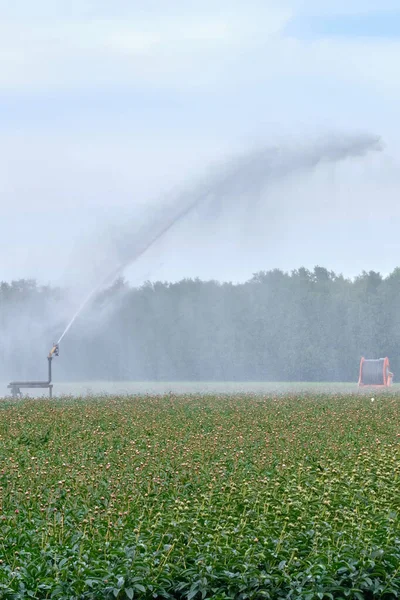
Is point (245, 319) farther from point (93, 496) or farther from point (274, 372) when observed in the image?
point (93, 496)

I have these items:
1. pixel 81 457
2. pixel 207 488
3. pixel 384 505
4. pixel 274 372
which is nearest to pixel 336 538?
pixel 384 505

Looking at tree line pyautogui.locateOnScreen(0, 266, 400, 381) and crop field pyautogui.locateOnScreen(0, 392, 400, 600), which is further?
tree line pyautogui.locateOnScreen(0, 266, 400, 381)

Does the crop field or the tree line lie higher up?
the tree line

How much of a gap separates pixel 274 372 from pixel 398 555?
4391 cm

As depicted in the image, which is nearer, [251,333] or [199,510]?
[199,510]

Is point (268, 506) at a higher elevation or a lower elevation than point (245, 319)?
lower

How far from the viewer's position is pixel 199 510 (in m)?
7.93

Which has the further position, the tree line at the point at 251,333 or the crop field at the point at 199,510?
the tree line at the point at 251,333

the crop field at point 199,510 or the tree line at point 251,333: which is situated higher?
the tree line at point 251,333

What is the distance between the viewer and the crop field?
20.6 feet

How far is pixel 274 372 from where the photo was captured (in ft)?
166

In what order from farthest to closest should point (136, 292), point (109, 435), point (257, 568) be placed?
point (136, 292) → point (109, 435) → point (257, 568)

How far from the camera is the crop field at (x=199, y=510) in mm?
6285

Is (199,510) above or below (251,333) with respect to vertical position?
below
